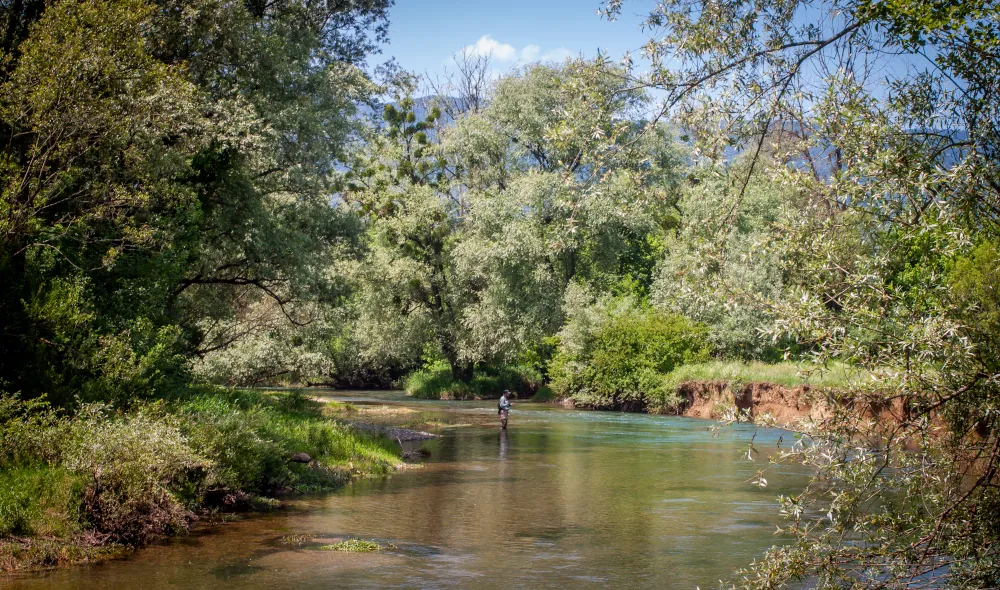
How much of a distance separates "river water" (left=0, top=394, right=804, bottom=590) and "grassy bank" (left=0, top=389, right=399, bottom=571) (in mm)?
590

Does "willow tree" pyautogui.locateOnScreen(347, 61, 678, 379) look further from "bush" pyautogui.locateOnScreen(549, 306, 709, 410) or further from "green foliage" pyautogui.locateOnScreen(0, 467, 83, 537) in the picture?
"green foliage" pyautogui.locateOnScreen(0, 467, 83, 537)

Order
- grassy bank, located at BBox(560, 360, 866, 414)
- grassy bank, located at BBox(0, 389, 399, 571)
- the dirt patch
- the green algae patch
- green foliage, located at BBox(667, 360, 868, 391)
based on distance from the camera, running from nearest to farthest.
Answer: grassy bank, located at BBox(0, 389, 399, 571) → the green algae patch → the dirt patch → green foliage, located at BBox(667, 360, 868, 391) → grassy bank, located at BBox(560, 360, 866, 414)

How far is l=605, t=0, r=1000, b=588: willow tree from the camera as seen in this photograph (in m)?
7.28

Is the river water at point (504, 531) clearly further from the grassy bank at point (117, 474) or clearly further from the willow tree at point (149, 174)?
the willow tree at point (149, 174)

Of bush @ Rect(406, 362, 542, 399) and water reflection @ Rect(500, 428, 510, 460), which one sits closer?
water reflection @ Rect(500, 428, 510, 460)

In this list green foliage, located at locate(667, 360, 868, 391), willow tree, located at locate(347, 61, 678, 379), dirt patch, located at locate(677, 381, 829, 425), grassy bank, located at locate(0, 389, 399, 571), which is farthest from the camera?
willow tree, located at locate(347, 61, 678, 379)

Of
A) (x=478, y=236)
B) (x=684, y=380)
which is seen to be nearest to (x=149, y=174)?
(x=684, y=380)

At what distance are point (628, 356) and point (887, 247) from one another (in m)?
35.0

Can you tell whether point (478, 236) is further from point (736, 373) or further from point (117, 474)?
point (117, 474)

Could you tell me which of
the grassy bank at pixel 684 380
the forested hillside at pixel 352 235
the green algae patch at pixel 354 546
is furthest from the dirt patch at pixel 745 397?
the green algae patch at pixel 354 546

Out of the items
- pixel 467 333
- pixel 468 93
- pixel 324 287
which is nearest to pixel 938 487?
pixel 324 287

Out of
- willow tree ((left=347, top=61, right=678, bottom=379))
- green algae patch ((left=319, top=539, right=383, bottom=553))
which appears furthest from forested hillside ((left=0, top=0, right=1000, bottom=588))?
willow tree ((left=347, top=61, right=678, bottom=379))

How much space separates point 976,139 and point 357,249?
75.8 ft

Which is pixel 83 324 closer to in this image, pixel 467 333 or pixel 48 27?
pixel 48 27
